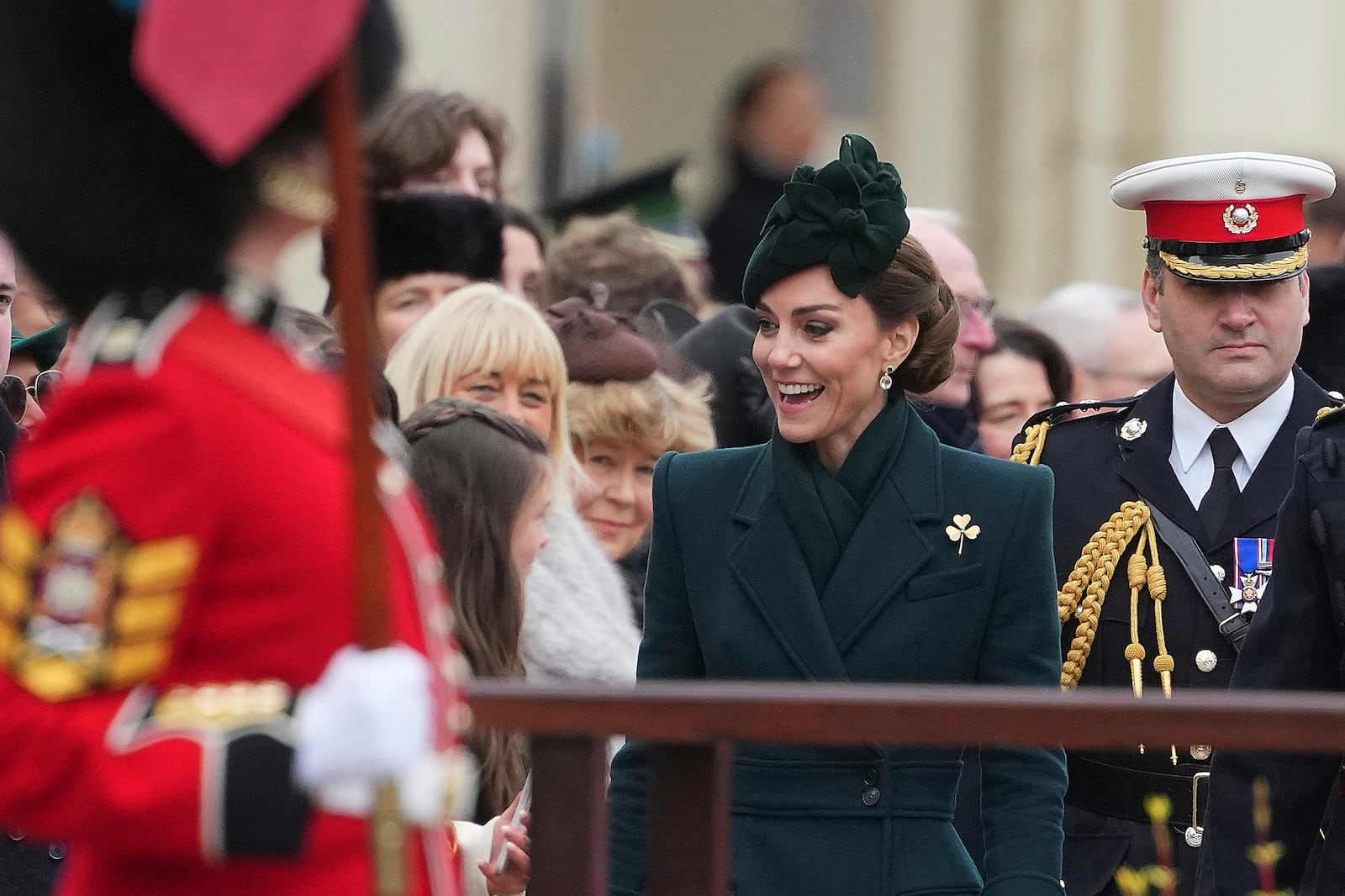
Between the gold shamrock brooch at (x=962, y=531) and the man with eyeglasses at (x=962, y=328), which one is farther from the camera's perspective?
the man with eyeglasses at (x=962, y=328)

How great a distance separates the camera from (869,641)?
12.1 feet

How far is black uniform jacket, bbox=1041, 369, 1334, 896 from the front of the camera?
165 inches

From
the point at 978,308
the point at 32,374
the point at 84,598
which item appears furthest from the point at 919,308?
the point at 32,374

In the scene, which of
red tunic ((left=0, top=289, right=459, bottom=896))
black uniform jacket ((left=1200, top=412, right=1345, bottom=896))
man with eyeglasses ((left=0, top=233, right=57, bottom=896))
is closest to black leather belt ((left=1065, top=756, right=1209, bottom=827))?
black uniform jacket ((left=1200, top=412, right=1345, bottom=896))

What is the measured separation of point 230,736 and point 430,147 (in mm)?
3917

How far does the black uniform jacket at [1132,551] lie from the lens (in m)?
4.20

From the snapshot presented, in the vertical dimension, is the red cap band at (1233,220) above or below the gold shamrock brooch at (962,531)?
above

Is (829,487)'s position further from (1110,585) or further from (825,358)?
(1110,585)

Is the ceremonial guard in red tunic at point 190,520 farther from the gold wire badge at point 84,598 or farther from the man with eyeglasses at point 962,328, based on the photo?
the man with eyeglasses at point 962,328

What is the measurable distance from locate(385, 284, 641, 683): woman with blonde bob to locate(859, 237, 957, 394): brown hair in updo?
2.45 ft

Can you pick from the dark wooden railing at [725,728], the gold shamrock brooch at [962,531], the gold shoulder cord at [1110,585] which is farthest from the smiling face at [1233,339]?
the dark wooden railing at [725,728]

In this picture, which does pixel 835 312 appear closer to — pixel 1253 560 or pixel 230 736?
pixel 1253 560

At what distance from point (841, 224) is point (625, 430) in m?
1.51

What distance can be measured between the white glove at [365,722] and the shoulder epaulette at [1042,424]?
8.65ft
